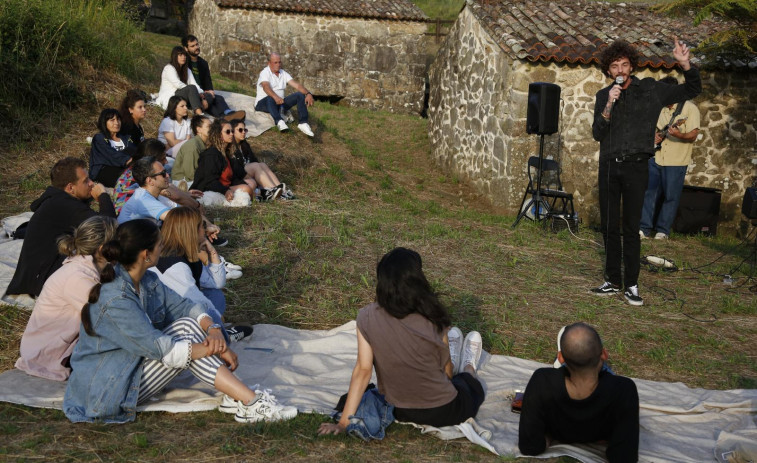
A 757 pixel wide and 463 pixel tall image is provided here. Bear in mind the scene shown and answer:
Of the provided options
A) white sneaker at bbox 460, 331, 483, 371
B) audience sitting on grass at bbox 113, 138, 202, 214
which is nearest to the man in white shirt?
audience sitting on grass at bbox 113, 138, 202, 214

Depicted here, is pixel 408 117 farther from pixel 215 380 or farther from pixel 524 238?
pixel 215 380

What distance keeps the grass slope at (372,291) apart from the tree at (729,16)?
280 centimetres

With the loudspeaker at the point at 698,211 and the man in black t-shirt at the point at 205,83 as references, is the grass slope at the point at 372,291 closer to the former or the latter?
the loudspeaker at the point at 698,211

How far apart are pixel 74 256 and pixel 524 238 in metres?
5.81

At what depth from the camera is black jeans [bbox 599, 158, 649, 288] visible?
604 cm

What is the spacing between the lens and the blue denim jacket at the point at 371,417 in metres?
3.67

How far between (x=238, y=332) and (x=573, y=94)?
25.7 ft

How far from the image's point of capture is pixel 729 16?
30.2ft

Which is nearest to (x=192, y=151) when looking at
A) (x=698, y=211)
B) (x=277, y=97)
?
(x=277, y=97)

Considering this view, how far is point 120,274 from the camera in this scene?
144 inches

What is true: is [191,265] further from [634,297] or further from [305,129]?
[305,129]

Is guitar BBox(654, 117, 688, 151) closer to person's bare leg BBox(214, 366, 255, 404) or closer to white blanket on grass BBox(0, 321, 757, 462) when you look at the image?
white blanket on grass BBox(0, 321, 757, 462)

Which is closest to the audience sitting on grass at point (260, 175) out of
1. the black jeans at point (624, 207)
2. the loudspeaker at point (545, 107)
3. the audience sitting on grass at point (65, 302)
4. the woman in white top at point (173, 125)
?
the woman in white top at point (173, 125)

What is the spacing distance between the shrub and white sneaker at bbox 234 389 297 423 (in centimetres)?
759
